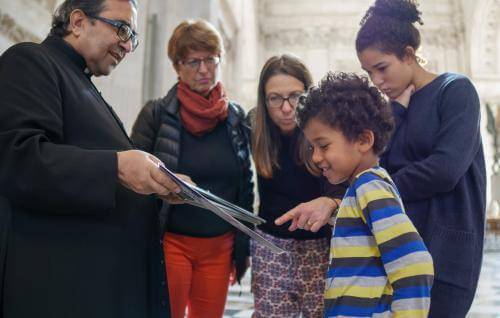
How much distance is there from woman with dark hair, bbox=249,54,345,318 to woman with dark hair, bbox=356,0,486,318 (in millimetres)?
337

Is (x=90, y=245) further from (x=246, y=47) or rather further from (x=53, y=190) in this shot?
(x=246, y=47)

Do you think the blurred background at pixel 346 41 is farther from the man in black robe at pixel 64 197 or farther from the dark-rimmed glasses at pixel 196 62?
the man in black robe at pixel 64 197

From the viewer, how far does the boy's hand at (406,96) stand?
4.57ft

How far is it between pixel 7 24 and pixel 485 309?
424 centimetres

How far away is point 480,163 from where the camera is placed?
1337 mm

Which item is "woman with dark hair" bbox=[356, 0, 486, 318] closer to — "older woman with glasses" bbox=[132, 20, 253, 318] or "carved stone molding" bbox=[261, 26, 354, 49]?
"older woman with glasses" bbox=[132, 20, 253, 318]

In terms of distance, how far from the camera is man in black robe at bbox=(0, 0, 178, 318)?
1.03 meters

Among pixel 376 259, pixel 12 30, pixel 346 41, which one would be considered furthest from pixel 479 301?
pixel 346 41

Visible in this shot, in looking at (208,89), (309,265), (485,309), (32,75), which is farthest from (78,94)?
(485,309)

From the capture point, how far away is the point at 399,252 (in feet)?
3.17

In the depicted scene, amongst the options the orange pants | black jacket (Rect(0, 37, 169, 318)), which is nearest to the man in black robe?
black jacket (Rect(0, 37, 169, 318))

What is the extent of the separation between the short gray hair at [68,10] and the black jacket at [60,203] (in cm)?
13

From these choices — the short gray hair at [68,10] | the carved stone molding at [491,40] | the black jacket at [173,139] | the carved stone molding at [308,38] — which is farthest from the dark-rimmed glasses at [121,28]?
the carved stone molding at [491,40]

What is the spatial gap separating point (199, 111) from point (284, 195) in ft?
1.78
